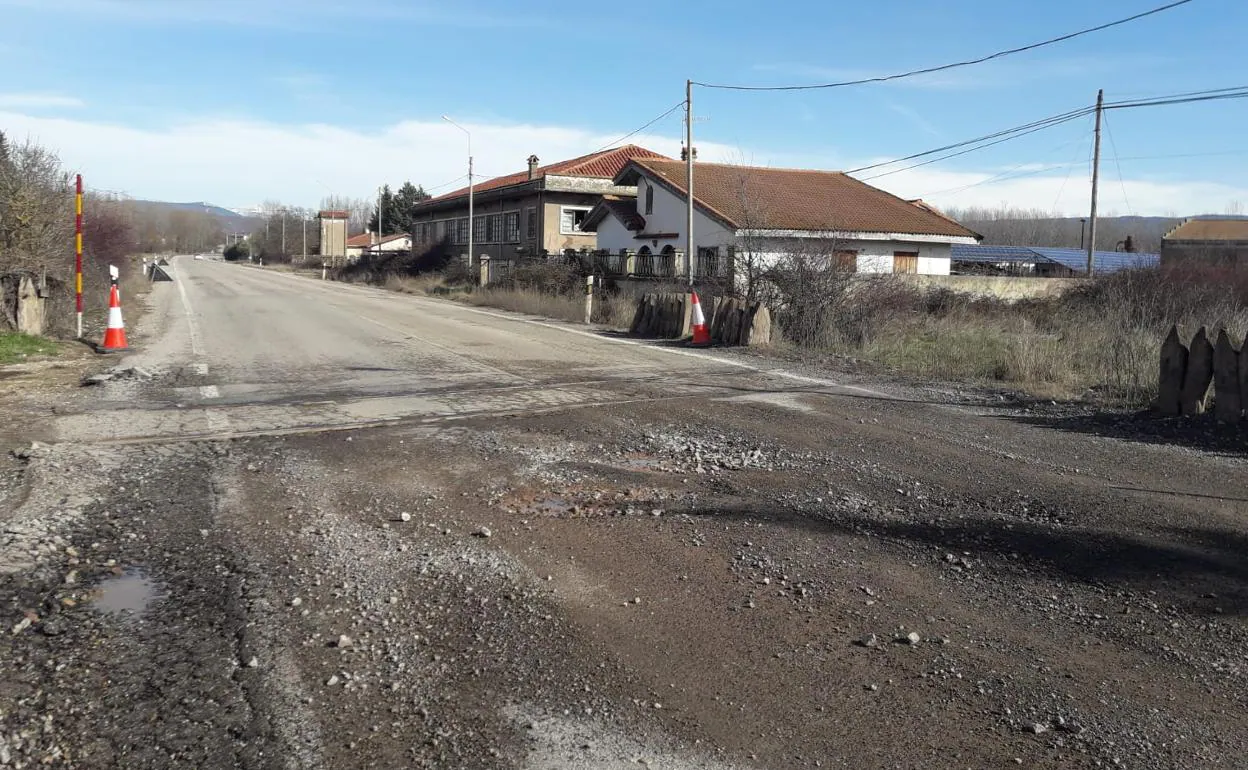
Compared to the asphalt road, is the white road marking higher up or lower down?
higher up

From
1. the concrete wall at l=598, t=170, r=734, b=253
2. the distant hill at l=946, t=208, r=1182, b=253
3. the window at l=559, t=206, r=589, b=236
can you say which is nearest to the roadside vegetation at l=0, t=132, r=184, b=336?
the concrete wall at l=598, t=170, r=734, b=253

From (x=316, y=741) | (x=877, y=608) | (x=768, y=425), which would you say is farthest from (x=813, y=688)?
(x=768, y=425)

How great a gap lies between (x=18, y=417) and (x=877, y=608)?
805 centimetres

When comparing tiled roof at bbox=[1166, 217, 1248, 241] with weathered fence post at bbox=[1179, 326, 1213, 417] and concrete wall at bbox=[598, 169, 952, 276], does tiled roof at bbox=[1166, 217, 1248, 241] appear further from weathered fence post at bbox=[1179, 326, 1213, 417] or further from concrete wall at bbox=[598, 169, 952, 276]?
weathered fence post at bbox=[1179, 326, 1213, 417]

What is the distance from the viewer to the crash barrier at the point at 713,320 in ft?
53.1

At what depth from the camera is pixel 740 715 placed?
3602 millimetres

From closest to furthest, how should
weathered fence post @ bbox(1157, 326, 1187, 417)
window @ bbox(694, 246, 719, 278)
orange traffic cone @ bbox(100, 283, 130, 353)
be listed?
weathered fence post @ bbox(1157, 326, 1187, 417) < orange traffic cone @ bbox(100, 283, 130, 353) < window @ bbox(694, 246, 719, 278)

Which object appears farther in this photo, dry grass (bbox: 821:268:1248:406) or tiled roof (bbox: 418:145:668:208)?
tiled roof (bbox: 418:145:668:208)

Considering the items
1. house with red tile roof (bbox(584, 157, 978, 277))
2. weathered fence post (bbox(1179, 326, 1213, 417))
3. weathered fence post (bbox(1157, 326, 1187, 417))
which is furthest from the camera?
house with red tile roof (bbox(584, 157, 978, 277))

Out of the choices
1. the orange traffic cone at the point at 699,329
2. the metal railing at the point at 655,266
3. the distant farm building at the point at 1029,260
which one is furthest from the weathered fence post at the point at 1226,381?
the distant farm building at the point at 1029,260

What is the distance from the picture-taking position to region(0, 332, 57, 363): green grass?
12648 millimetres

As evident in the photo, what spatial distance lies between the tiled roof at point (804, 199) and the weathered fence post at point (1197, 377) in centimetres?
2053

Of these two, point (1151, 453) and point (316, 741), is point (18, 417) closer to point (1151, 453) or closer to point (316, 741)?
point (316, 741)

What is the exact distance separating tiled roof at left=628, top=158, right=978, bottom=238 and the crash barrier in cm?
1120
